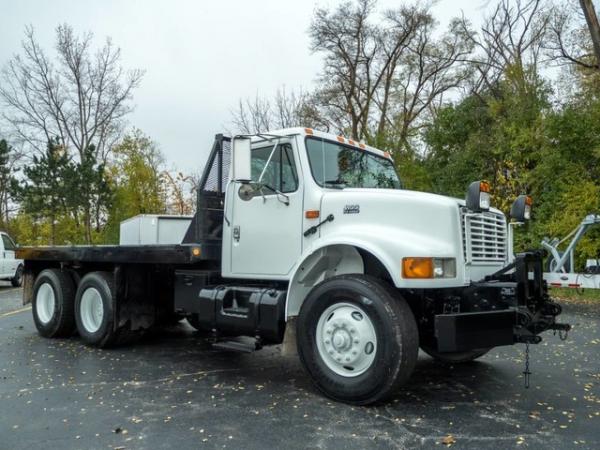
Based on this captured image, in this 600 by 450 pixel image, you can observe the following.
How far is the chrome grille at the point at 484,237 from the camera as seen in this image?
16.1 ft

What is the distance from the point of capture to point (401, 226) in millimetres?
4805

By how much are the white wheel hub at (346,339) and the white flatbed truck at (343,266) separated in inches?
0.4

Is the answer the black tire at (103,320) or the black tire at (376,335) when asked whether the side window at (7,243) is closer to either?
the black tire at (103,320)

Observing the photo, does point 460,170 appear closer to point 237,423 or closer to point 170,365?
point 170,365

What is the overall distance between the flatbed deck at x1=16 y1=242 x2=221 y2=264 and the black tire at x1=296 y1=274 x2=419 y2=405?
1653 millimetres

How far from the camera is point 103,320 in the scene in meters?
7.28

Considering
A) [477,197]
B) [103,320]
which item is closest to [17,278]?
[103,320]

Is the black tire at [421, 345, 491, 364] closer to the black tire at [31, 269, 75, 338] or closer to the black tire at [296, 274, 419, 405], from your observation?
the black tire at [296, 274, 419, 405]

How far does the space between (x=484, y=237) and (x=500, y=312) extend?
3.11 feet

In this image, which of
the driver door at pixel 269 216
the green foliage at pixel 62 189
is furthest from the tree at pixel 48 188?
the driver door at pixel 269 216

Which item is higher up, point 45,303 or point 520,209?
point 520,209

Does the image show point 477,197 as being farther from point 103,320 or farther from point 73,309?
point 73,309

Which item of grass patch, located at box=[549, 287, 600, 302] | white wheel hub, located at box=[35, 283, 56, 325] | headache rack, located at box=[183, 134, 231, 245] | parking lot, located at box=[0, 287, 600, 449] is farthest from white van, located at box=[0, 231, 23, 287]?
grass patch, located at box=[549, 287, 600, 302]

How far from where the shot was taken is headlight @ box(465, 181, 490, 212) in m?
4.72
